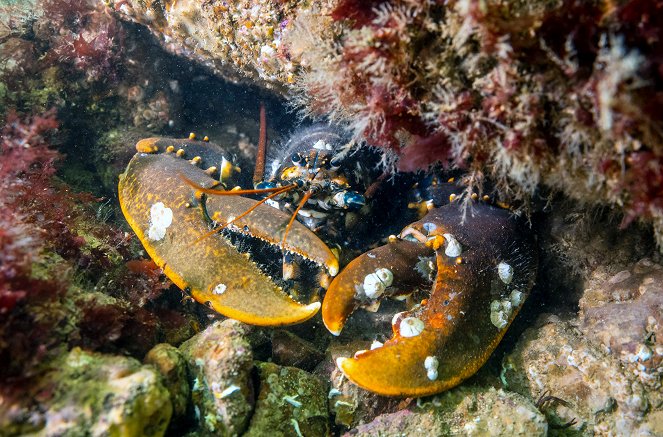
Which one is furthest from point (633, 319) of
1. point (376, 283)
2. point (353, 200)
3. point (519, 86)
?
point (353, 200)

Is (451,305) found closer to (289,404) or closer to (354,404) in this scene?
(354,404)

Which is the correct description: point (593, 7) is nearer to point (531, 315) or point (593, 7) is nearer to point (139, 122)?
point (531, 315)

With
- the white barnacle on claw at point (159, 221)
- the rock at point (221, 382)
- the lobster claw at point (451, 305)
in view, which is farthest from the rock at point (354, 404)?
the white barnacle on claw at point (159, 221)

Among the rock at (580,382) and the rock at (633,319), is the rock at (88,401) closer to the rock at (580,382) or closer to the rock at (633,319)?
the rock at (580,382)

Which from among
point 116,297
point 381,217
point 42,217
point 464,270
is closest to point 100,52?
point 42,217

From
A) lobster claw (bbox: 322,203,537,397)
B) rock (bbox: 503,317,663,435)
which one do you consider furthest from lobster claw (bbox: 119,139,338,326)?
rock (bbox: 503,317,663,435)

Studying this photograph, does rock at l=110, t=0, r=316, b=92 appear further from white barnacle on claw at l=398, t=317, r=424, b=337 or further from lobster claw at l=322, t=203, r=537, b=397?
white barnacle on claw at l=398, t=317, r=424, b=337
